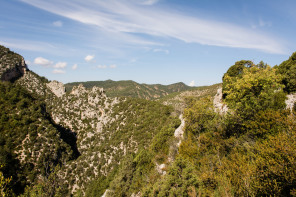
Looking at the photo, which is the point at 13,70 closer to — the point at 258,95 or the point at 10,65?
the point at 10,65

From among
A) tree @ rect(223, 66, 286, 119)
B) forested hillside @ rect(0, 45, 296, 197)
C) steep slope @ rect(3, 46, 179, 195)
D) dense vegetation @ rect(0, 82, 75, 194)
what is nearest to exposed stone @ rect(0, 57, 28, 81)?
forested hillside @ rect(0, 45, 296, 197)

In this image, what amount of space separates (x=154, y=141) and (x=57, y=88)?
93.0 m

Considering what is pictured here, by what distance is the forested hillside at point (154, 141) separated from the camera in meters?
13.3

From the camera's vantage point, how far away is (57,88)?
10394cm

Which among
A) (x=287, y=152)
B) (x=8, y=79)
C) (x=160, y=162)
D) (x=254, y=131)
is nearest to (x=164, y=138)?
(x=160, y=162)

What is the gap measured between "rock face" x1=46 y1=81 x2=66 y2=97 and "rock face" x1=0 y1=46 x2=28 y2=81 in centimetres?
2088

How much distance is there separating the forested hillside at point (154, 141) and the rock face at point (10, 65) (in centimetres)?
113

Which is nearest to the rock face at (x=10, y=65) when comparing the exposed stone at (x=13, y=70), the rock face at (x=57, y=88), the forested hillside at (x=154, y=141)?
the exposed stone at (x=13, y=70)

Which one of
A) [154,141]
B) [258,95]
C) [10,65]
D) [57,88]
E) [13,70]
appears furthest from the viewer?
[57,88]

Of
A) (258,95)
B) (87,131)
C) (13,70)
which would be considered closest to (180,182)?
(258,95)

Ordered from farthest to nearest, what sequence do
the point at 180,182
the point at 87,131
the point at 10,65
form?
the point at 10,65 → the point at 87,131 → the point at 180,182

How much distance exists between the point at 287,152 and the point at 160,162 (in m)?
25.6

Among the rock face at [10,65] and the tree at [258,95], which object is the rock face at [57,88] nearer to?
the rock face at [10,65]

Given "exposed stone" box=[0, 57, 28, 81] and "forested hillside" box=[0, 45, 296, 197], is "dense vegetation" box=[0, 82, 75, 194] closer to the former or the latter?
"forested hillside" box=[0, 45, 296, 197]
